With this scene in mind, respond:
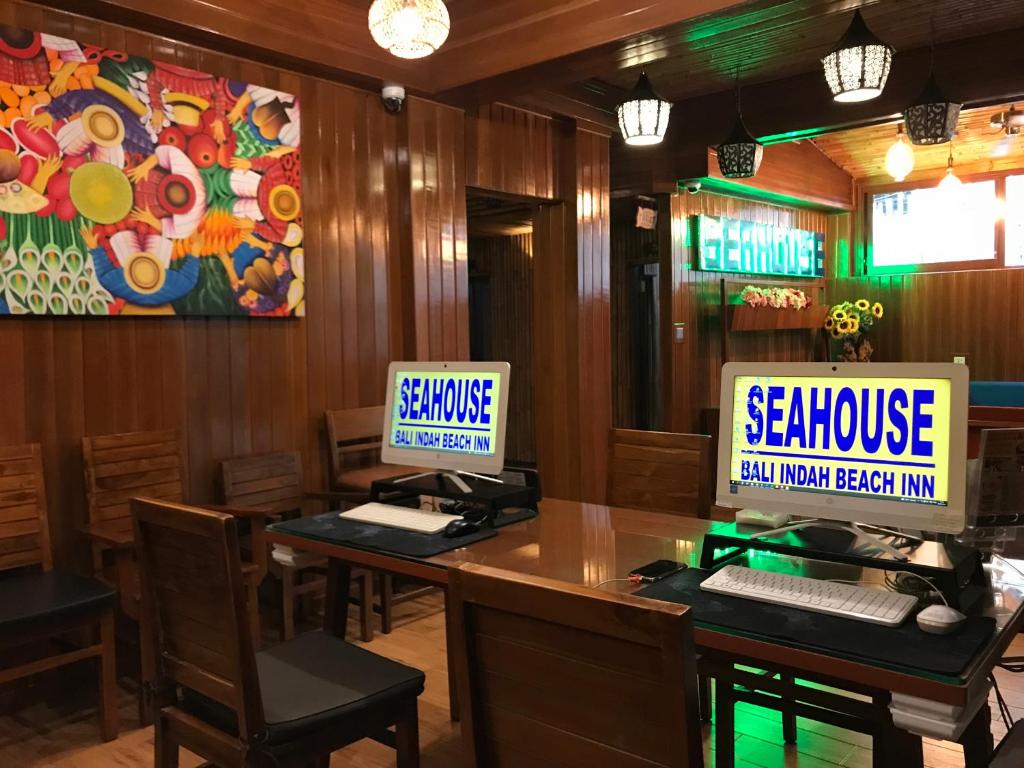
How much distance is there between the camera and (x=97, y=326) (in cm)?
327

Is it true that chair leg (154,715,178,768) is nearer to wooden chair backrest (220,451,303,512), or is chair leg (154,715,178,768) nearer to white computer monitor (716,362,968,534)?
white computer monitor (716,362,968,534)

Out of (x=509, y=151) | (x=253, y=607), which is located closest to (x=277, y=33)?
(x=509, y=151)

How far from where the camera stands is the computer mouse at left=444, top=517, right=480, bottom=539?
2334 mm

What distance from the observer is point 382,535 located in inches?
94.4

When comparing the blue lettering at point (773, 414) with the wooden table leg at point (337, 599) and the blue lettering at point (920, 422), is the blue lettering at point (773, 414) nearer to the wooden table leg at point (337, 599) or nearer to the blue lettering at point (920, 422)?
the blue lettering at point (920, 422)

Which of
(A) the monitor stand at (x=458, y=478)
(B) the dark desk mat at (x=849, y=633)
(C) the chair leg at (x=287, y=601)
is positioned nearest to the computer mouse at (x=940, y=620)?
(B) the dark desk mat at (x=849, y=633)

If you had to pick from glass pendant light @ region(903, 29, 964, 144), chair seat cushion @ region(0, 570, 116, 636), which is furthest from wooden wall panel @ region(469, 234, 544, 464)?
chair seat cushion @ region(0, 570, 116, 636)

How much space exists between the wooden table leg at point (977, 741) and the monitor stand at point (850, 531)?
367 mm

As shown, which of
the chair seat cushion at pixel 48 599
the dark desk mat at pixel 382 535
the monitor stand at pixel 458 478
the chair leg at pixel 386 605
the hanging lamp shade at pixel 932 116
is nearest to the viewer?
the dark desk mat at pixel 382 535

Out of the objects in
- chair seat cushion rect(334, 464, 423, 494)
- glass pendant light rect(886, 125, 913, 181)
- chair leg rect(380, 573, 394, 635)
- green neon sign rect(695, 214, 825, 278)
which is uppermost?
glass pendant light rect(886, 125, 913, 181)

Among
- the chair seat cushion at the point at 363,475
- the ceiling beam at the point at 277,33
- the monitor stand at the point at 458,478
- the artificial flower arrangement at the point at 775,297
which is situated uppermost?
the ceiling beam at the point at 277,33

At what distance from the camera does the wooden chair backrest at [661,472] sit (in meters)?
2.84

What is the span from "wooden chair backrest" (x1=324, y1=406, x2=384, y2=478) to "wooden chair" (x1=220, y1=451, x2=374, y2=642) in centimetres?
20

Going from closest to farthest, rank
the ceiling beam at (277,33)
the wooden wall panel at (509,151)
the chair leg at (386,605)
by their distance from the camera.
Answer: the ceiling beam at (277,33) < the chair leg at (386,605) < the wooden wall panel at (509,151)
